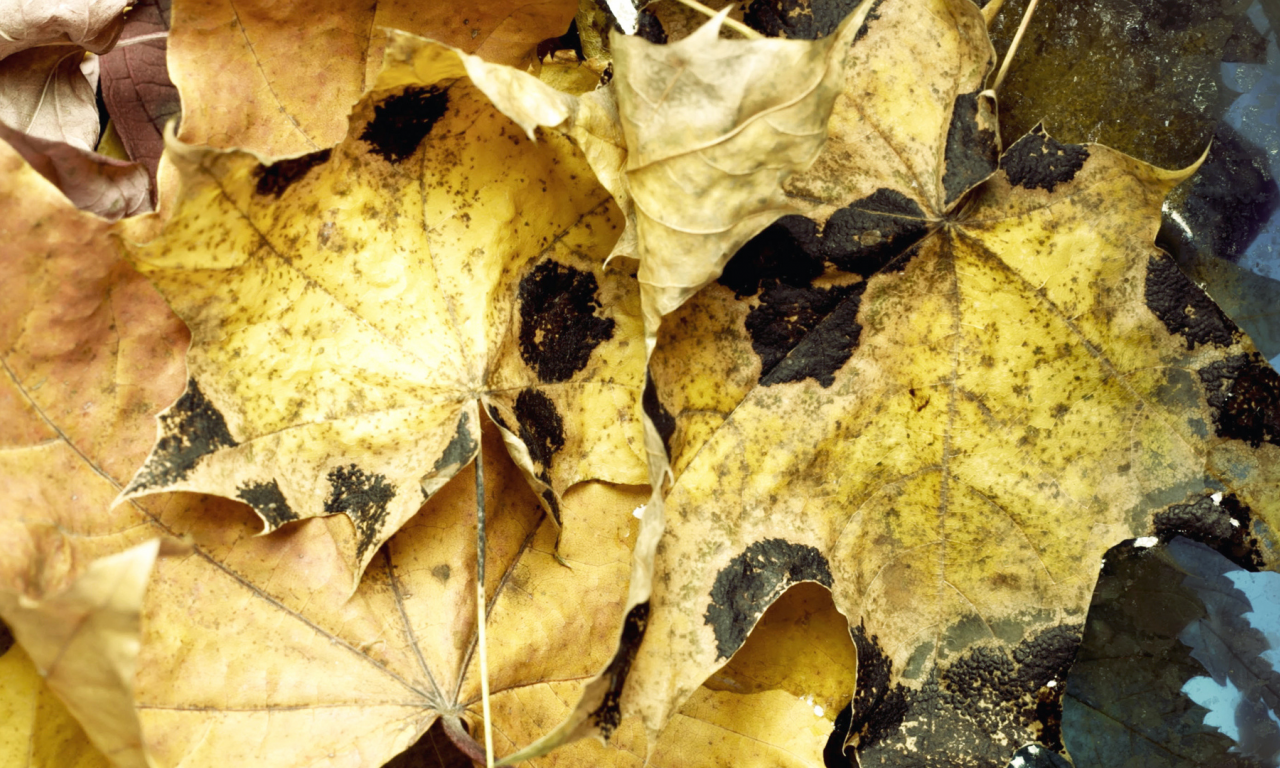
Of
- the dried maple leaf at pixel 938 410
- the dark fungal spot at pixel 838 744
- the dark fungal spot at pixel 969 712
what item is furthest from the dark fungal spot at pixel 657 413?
the dark fungal spot at pixel 838 744

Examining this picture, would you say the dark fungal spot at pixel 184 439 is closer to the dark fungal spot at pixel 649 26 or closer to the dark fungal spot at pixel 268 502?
the dark fungal spot at pixel 268 502

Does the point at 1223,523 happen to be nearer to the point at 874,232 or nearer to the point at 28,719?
the point at 874,232

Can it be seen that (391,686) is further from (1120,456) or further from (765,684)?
(1120,456)

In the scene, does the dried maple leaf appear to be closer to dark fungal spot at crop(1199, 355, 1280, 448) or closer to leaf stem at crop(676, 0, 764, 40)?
dark fungal spot at crop(1199, 355, 1280, 448)

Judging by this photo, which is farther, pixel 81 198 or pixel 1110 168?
pixel 81 198

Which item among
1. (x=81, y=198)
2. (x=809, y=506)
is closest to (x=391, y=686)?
(x=809, y=506)

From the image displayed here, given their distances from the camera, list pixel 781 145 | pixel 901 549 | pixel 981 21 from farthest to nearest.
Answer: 1. pixel 901 549
2. pixel 981 21
3. pixel 781 145

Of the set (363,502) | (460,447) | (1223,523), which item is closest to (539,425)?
(460,447)
